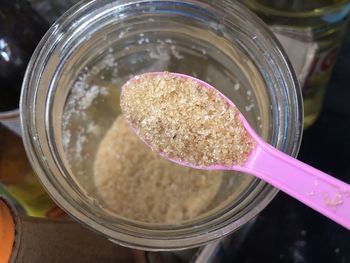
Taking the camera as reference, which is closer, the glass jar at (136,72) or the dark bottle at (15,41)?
the glass jar at (136,72)

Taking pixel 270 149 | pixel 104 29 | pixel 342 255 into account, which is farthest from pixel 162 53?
pixel 342 255

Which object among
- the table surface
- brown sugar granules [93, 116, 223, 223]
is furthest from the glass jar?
the table surface

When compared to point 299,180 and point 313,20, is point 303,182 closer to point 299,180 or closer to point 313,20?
point 299,180

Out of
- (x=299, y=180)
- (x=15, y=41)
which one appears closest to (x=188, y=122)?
(x=299, y=180)

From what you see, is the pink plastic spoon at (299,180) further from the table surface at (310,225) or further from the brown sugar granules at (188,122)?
the table surface at (310,225)

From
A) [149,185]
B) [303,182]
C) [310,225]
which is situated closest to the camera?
[303,182]

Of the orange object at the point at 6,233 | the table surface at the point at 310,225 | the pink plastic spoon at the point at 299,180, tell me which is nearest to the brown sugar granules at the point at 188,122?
the pink plastic spoon at the point at 299,180
